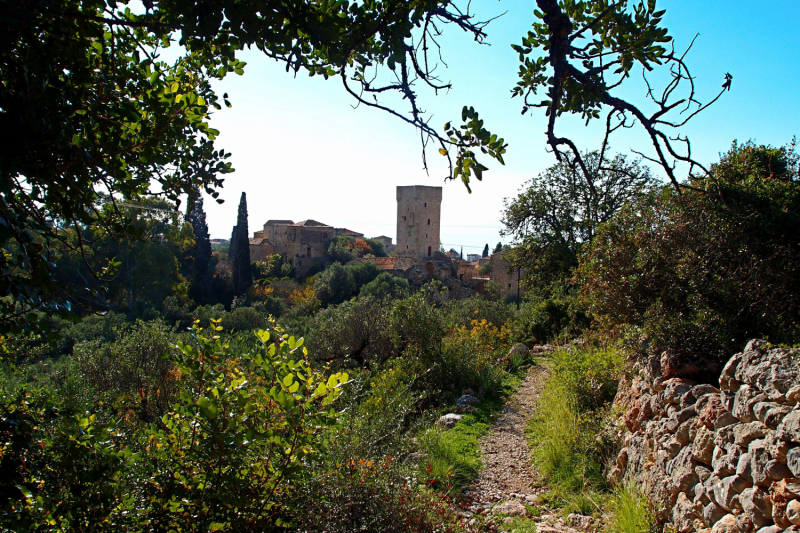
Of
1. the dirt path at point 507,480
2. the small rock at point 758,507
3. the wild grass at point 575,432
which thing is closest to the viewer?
the small rock at point 758,507

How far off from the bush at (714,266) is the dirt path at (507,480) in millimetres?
1623

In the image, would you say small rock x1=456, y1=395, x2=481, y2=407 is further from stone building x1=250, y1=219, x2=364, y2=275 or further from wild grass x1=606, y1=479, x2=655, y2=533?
stone building x1=250, y1=219, x2=364, y2=275

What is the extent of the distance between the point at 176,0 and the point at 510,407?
6.12 m

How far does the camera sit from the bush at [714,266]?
403 cm

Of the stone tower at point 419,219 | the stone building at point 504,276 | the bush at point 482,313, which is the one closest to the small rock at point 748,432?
the bush at point 482,313

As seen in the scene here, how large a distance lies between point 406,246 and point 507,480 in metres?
36.3

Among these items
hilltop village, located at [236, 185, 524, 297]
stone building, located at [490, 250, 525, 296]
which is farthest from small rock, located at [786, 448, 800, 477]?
hilltop village, located at [236, 185, 524, 297]

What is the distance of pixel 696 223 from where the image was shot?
483 cm

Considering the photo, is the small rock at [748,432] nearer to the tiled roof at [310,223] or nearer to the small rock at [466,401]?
the small rock at [466,401]

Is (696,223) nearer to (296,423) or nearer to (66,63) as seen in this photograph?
(296,423)

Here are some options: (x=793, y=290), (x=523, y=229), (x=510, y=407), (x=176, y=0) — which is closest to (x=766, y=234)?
(x=793, y=290)

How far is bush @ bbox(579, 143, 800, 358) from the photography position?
4.03 m

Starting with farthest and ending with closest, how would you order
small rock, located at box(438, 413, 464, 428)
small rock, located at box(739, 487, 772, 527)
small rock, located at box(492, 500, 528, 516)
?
small rock, located at box(438, 413, 464, 428)
small rock, located at box(492, 500, 528, 516)
small rock, located at box(739, 487, 772, 527)

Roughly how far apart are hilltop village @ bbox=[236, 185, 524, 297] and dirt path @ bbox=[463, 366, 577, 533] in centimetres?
2608
